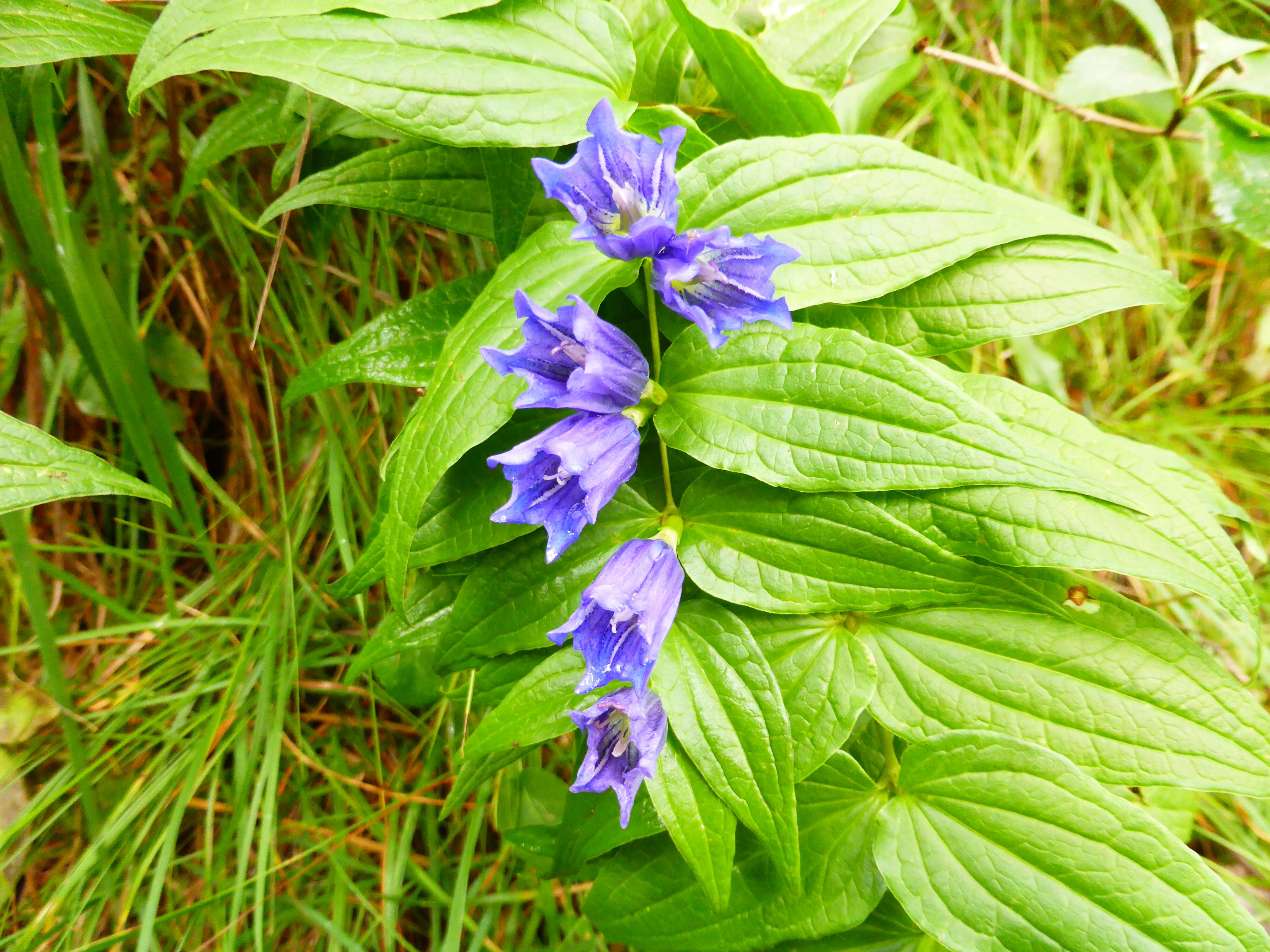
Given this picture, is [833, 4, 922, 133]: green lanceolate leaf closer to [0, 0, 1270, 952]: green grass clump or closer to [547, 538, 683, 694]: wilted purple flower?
[0, 0, 1270, 952]: green grass clump

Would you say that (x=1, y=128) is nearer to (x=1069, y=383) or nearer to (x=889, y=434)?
(x=889, y=434)

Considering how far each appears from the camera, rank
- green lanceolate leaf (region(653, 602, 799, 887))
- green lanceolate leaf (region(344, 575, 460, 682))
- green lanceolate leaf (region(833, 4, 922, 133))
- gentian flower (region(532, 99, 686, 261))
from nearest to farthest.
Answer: gentian flower (region(532, 99, 686, 261)) → green lanceolate leaf (region(653, 602, 799, 887)) → green lanceolate leaf (region(344, 575, 460, 682)) → green lanceolate leaf (region(833, 4, 922, 133))

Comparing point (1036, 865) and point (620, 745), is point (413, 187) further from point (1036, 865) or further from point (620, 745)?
point (1036, 865)

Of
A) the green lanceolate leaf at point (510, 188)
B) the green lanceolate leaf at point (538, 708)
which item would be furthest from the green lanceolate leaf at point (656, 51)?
the green lanceolate leaf at point (538, 708)

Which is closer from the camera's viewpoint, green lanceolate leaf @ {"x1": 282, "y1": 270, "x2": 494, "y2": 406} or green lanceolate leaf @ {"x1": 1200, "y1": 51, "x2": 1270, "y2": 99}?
green lanceolate leaf @ {"x1": 282, "y1": 270, "x2": 494, "y2": 406}

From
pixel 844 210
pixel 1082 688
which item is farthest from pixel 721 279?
pixel 1082 688

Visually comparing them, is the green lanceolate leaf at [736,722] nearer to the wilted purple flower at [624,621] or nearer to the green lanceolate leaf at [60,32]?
the wilted purple flower at [624,621]

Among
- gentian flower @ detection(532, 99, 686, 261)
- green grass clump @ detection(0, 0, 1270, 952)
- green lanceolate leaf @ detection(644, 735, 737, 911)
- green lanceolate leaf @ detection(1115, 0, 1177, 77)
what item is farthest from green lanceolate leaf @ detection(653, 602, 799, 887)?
green lanceolate leaf @ detection(1115, 0, 1177, 77)

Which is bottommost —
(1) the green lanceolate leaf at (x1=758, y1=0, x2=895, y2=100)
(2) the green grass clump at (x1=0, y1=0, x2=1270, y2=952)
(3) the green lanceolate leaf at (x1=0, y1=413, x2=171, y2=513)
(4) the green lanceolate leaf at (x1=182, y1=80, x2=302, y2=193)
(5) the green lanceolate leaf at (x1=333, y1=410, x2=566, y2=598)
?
(2) the green grass clump at (x1=0, y1=0, x2=1270, y2=952)
